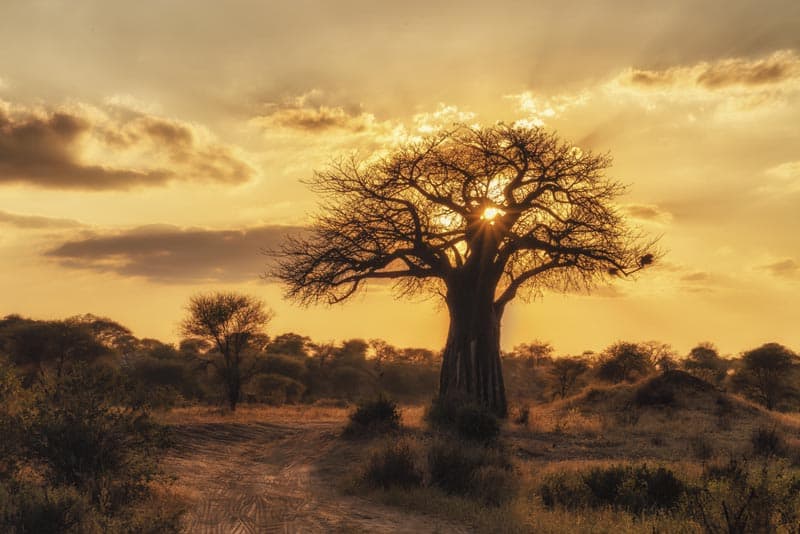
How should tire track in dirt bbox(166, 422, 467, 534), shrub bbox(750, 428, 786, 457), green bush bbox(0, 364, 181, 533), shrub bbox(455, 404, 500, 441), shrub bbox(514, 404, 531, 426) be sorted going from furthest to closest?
shrub bbox(514, 404, 531, 426) < shrub bbox(750, 428, 786, 457) < shrub bbox(455, 404, 500, 441) < tire track in dirt bbox(166, 422, 467, 534) < green bush bbox(0, 364, 181, 533)

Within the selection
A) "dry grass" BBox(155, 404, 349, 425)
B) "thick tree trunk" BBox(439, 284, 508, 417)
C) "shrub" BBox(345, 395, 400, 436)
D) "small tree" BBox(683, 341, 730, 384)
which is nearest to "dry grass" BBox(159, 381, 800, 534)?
"dry grass" BBox(155, 404, 349, 425)

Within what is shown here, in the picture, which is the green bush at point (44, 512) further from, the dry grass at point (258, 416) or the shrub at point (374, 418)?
the dry grass at point (258, 416)

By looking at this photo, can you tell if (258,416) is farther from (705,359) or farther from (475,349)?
(705,359)

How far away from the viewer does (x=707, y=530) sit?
717cm

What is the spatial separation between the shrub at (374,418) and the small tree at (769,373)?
3068 cm

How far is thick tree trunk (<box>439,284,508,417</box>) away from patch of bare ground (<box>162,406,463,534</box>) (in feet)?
16.2

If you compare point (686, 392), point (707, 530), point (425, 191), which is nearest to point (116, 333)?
point (425, 191)

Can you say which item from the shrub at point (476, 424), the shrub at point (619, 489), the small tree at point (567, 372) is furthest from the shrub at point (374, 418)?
the small tree at point (567, 372)

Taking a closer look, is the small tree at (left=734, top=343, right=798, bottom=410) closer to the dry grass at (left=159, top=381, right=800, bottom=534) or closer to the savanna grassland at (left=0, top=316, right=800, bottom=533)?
the savanna grassland at (left=0, top=316, right=800, bottom=533)

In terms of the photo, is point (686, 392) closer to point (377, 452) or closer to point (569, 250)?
point (569, 250)

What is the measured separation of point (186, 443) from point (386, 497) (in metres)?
→ 7.81

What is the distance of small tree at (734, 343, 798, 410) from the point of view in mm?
39156

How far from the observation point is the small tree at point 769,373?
39156 mm

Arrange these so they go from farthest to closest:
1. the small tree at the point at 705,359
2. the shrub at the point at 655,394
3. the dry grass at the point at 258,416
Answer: the small tree at the point at 705,359 < the shrub at the point at 655,394 < the dry grass at the point at 258,416
